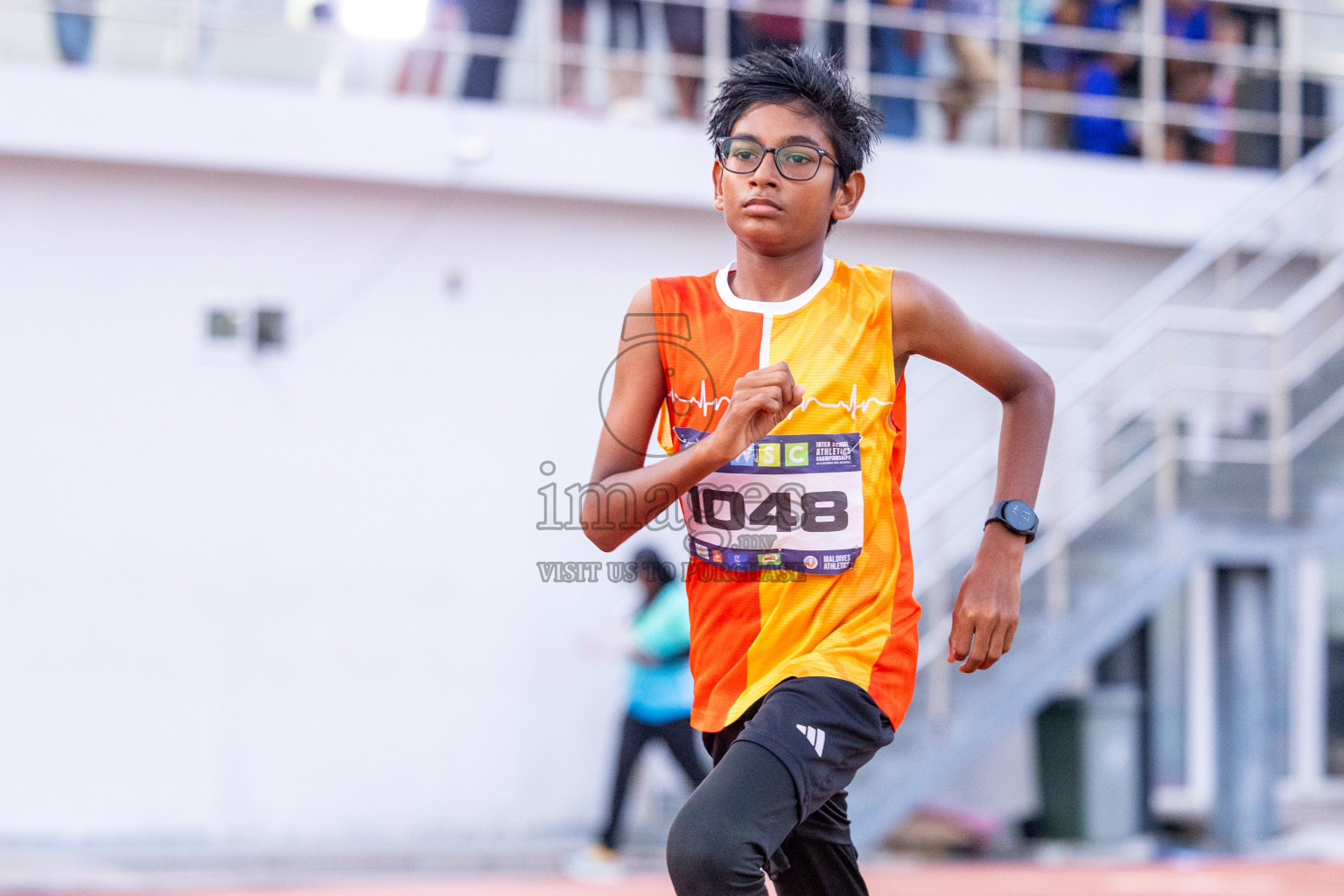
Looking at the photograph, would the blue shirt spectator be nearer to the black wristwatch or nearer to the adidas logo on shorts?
the black wristwatch

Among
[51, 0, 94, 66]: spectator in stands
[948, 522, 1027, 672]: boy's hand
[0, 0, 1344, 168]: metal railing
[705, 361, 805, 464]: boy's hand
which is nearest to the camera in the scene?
[705, 361, 805, 464]: boy's hand

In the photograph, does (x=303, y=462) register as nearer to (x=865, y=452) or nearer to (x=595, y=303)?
(x=595, y=303)

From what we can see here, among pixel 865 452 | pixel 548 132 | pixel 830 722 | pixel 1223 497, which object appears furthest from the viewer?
pixel 548 132

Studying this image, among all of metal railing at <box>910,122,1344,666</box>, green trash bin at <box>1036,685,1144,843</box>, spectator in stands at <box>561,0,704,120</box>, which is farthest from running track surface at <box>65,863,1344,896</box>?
spectator in stands at <box>561,0,704,120</box>

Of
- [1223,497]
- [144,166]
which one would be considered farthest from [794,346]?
[144,166]

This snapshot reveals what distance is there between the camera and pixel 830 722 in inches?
95.0

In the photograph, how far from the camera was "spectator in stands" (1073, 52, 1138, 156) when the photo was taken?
957 cm

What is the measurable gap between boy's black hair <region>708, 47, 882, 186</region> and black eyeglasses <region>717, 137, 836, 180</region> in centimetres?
7

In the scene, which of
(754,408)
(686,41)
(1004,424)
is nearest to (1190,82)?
(686,41)

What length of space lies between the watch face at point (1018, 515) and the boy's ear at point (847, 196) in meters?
0.63

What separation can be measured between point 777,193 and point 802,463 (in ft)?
1.60

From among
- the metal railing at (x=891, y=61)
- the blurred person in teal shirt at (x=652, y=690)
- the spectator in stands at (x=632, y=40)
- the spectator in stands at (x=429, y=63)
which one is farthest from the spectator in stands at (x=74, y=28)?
the blurred person in teal shirt at (x=652, y=690)

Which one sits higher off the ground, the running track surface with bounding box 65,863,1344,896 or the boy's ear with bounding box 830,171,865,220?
the boy's ear with bounding box 830,171,865,220

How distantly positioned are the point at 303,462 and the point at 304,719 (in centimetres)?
148
